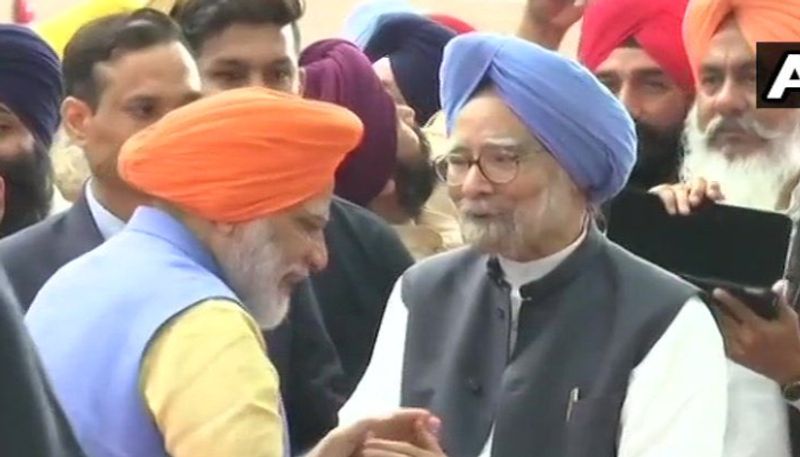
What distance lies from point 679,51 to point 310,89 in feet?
2.37

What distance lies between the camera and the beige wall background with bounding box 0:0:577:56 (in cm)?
558

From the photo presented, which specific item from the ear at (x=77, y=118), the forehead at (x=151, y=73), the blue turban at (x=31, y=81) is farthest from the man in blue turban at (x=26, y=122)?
the forehead at (x=151, y=73)

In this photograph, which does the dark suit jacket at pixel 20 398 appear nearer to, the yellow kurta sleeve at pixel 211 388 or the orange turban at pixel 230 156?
the yellow kurta sleeve at pixel 211 388

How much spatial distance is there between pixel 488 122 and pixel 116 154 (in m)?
0.60

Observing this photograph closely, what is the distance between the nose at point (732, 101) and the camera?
10.3 feet

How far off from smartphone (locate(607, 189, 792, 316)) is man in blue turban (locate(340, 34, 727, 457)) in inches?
4.1

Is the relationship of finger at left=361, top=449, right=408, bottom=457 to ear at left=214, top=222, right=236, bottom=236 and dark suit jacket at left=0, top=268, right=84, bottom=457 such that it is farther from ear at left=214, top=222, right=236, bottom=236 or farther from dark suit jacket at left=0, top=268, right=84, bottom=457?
dark suit jacket at left=0, top=268, right=84, bottom=457

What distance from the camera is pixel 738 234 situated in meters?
2.59

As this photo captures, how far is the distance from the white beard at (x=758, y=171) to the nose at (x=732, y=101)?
0.19ft

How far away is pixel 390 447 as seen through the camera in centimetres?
226

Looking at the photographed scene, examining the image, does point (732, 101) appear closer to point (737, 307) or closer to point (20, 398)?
point (737, 307)

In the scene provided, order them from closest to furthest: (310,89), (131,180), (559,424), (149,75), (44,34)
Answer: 1. (131,180)
2. (559,424)
3. (149,75)
4. (310,89)
5. (44,34)

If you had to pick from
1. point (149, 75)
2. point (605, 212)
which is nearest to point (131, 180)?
point (149, 75)

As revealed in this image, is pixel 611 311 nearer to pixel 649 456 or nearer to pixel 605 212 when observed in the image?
pixel 649 456
